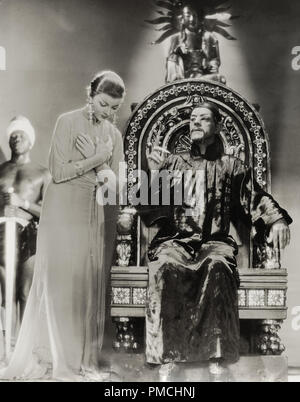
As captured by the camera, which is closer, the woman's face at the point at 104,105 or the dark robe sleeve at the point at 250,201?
the dark robe sleeve at the point at 250,201

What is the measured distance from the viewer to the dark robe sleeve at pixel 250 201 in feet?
17.2

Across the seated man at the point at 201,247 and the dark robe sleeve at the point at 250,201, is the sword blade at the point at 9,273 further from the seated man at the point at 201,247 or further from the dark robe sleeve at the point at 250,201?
the dark robe sleeve at the point at 250,201

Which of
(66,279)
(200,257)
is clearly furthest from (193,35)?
(66,279)

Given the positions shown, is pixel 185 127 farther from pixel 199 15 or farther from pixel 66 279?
pixel 66 279

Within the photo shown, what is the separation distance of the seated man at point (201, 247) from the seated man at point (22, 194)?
33.7 inches

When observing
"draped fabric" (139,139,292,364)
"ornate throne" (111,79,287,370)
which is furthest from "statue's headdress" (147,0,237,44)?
"draped fabric" (139,139,292,364)

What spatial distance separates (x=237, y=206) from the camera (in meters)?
5.31

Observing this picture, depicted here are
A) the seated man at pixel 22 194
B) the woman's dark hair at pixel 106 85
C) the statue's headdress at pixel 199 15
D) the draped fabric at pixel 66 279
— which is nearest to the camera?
the draped fabric at pixel 66 279

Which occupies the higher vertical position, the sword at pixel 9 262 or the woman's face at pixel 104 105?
the woman's face at pixel 104 105

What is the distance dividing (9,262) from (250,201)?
6.25 feet

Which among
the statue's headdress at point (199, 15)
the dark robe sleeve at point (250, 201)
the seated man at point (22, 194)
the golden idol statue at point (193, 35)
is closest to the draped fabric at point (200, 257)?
the dark robe sleeve at point (250, 201)

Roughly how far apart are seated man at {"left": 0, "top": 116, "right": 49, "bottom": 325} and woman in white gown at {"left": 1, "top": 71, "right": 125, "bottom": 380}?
7cm

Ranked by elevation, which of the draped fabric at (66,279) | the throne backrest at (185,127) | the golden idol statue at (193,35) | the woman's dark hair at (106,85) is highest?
the golden idol statue at (193,35)
